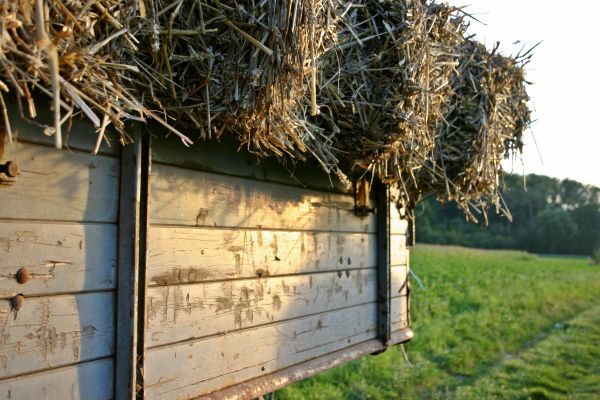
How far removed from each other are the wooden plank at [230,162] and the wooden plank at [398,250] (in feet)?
2.80

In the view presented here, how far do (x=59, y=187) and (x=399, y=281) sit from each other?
2.45 metres

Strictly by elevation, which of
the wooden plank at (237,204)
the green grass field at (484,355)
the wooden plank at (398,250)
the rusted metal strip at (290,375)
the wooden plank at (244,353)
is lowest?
the green grass field at (484,355)

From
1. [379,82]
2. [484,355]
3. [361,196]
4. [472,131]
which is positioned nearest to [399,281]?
[361,196]

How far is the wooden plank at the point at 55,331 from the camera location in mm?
1410

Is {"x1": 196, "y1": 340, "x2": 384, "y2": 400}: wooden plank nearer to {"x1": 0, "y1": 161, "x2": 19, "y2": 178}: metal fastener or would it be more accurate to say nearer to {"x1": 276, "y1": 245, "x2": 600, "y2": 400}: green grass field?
{"x1": 0, "y1": 161, "x2": 19, "y2": 178}: metal fastener

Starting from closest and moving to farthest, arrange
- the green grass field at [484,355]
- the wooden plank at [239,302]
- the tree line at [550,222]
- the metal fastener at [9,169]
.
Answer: the metal fastener at [9,169], the wooden plank at [239,302], the green grass field at [484,355], the tree line at [550,222]

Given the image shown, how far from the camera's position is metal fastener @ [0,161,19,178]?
4.51ft

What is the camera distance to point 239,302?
2.21 meters

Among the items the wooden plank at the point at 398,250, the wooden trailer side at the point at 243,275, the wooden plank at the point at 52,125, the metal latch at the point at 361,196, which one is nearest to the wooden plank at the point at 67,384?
the wooden trailer side at the point at 243,275

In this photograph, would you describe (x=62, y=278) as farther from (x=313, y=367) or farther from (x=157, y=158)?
(x=313, y=367)

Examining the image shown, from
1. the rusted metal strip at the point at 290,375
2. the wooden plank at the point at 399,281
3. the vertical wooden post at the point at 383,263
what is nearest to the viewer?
the rusted metal strip at the point at 290,375

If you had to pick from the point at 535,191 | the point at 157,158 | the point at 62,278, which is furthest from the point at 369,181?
the point at 535,191

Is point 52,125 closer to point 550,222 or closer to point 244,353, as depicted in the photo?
point 244,353

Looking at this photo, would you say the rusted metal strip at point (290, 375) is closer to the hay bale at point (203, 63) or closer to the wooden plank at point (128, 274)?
the wooden plank at point (128, 274)
